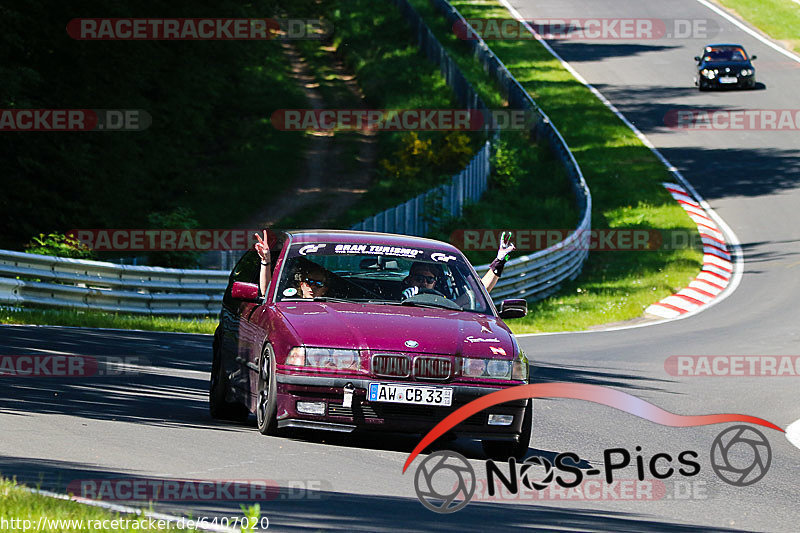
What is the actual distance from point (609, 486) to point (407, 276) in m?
2.57

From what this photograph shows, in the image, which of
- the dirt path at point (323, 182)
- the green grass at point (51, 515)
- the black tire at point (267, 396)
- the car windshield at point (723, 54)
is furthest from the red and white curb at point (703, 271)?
the green grass at point (51, 515)

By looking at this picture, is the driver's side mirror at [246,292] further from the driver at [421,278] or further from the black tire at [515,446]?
the black tire at [515,446]

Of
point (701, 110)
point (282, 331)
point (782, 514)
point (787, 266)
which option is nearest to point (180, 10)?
point (787, 266)

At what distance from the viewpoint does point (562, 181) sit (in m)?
35.8

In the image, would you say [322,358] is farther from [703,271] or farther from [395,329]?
[703,271]

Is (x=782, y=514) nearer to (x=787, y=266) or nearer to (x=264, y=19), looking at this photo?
(x=787, y=266)

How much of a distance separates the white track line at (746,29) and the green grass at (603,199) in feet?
30.0

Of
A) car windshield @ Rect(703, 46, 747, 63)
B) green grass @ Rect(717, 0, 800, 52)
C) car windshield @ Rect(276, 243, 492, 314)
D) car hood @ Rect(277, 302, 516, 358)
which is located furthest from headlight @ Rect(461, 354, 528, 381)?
green grass @ Rect(717, 0, 800, 52)

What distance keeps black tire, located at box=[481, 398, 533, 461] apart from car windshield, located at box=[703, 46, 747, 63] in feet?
125

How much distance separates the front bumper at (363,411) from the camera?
336 inches

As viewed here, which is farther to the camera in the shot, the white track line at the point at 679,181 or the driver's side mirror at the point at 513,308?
the white track line at the point at 679,181

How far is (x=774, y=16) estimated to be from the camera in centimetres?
5775

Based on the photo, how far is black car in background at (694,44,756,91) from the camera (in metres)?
44.7

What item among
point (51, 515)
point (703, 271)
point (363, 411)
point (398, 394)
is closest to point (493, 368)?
point (398, 394)
